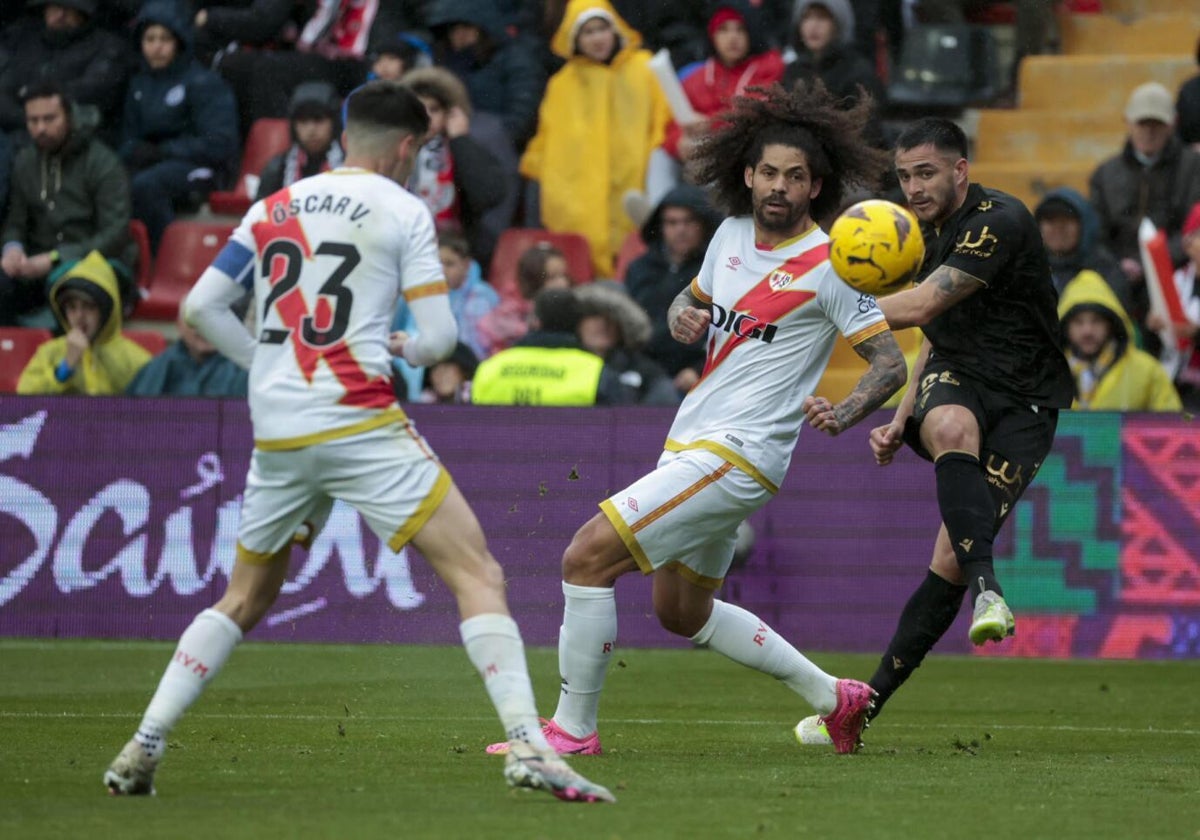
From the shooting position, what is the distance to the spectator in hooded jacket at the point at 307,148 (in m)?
16.1

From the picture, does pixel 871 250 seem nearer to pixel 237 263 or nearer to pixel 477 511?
pixel 237 263

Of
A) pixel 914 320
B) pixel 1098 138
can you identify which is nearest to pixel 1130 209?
pixel 1098 138

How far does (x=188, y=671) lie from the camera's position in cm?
658

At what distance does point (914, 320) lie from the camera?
325 inches

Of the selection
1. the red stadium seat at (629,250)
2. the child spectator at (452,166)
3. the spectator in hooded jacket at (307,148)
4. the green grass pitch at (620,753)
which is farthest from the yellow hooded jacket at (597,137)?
the green grass pitch at (620,753)

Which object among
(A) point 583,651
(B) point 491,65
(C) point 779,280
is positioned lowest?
(B) point 491,65

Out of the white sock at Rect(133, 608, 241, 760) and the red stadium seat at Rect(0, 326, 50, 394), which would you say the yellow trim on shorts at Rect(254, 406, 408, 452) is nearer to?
the white sock at Rect(133, 608, 241, 760)

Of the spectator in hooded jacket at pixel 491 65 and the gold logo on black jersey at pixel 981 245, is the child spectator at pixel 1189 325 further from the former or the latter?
the gold logo on black jersey at pixel 981 245

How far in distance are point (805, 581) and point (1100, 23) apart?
8107 millimetres

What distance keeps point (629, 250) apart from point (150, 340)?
3.85m

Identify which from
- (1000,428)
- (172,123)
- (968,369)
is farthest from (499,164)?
(1000,428)

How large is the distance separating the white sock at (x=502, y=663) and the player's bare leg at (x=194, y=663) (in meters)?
0.70

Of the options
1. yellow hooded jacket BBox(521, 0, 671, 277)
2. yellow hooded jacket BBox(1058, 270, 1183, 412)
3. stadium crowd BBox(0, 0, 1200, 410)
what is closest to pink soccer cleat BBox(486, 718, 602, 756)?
stadium crowd BBox(0, 0, 1200, 410)

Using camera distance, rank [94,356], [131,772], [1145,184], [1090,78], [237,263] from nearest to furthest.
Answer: [131,772]
[237,263]
[94,356]
[1145,184]
[1090,78]
